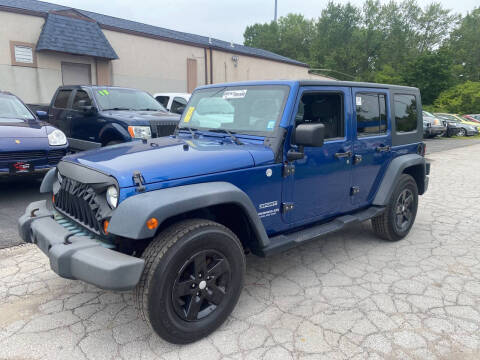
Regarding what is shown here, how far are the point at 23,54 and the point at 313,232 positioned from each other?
1332cm

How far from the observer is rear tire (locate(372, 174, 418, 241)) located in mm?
4305

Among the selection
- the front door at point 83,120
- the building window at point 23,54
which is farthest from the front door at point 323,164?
the building window at point 23,54

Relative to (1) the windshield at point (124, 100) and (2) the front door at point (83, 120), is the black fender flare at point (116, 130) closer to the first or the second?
(2) the front door at point (83, 120)

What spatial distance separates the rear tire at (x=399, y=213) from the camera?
4305mm

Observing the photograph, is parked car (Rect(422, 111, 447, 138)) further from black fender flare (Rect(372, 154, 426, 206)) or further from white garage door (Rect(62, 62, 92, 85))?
black fender flare (Rect(372, 154, 426, 206))

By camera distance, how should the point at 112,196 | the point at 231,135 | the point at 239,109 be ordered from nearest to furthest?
the point at 112,196 → the point at 231,135 → the point at 239,109

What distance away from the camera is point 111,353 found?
8.04 ft

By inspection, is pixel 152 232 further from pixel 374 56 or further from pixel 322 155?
pixel 374 56

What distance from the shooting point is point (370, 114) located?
4.00m

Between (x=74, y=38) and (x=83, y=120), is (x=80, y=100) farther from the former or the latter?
(x=74, y=38)

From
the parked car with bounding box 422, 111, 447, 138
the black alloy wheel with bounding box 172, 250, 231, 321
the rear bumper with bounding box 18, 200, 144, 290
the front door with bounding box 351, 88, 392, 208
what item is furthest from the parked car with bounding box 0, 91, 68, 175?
the parked car with bounding box 422, 111, 447, 138

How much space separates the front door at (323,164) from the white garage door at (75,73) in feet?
42.9

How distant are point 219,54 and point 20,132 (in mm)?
14903

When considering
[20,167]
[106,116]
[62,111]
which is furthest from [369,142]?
[62,111]
